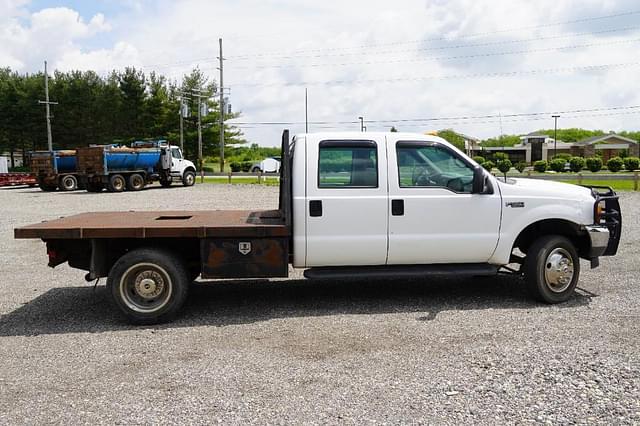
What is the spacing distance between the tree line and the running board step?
57.0 m

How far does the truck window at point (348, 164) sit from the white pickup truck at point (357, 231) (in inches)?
0.5

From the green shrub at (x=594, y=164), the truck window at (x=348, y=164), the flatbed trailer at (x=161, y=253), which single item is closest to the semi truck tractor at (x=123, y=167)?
the flatbed trailer at (x=161, y=253)

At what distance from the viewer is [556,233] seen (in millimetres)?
7125

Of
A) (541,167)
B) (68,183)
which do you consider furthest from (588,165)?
(68,183)

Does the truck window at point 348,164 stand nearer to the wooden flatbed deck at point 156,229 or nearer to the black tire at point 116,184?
the wooden flatbed deck at point 156,229

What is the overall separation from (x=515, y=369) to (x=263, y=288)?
3866 mm

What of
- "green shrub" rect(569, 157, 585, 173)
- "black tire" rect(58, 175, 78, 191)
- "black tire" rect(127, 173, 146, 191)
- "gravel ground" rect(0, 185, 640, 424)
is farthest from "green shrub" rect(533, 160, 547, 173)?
"gravel ground" rect(0, 185, 640, 424)

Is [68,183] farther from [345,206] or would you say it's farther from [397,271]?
[397,271]

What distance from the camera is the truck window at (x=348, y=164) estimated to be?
654 centimetres

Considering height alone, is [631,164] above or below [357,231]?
above

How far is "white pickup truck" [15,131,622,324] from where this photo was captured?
6.22 m

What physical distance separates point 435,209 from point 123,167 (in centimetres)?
2682

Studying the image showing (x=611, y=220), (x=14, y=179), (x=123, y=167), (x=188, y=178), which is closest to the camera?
(x=611, y=220)

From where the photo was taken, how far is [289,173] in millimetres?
6582
